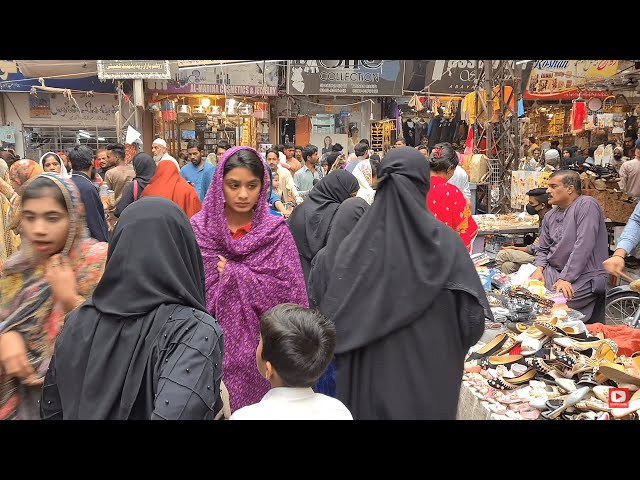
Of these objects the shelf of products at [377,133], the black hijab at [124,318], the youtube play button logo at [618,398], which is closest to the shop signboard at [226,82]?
the shelf of products at [377,133]

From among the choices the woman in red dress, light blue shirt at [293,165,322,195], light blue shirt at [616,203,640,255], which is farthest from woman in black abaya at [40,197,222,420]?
light blue shirt at [293,165,322,195]

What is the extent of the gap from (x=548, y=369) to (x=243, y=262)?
184cm

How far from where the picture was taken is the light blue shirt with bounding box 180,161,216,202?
820cm

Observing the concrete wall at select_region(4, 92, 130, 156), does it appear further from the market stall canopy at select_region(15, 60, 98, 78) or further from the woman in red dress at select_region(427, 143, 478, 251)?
the woman in red dress at select_region(427, 143, 478, 251)

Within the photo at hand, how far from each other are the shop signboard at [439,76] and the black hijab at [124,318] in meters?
15.8

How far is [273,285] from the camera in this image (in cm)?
288

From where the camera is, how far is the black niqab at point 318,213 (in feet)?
13.5

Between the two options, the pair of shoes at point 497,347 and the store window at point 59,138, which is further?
the store window at point 59,138

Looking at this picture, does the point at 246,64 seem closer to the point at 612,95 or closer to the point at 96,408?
the point at 612,95

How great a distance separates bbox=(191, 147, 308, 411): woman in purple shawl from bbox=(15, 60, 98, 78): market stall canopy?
10561 millimetres

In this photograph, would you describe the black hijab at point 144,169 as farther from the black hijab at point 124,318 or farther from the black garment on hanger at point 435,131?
the black garment on hanger at point 435,131

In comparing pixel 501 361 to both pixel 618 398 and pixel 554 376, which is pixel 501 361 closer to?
pixel 554 376

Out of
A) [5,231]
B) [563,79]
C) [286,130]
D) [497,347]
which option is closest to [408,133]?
[286,130]

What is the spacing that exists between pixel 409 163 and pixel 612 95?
1490cm
